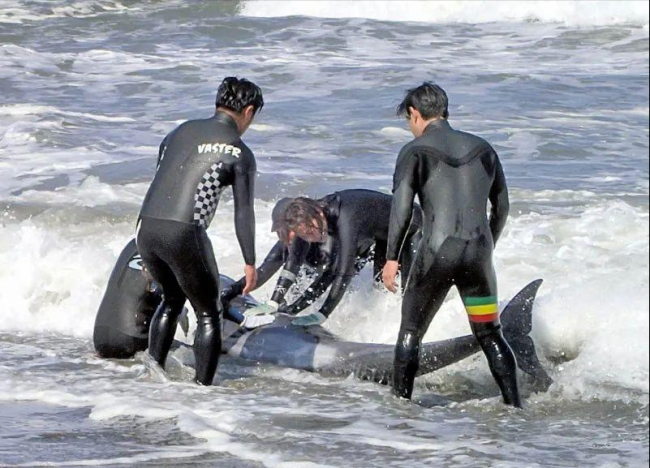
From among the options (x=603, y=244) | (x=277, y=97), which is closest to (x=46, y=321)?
(x=603, y=244)

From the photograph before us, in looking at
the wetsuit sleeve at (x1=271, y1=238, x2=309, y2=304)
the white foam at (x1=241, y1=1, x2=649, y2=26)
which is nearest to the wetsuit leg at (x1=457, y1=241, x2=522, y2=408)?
the wetsuit sleeve at (x1=271, y1=238, x2=309, y2=304)

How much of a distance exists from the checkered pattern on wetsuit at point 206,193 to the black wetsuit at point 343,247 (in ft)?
3.44

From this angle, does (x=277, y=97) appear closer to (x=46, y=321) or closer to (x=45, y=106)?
(x=45, y=106)

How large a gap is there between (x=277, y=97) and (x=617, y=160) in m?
5.42

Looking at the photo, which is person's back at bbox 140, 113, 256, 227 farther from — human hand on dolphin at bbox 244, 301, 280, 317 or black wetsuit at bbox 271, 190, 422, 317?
human hand on dolphin at bbox 244, 301, 280, 317

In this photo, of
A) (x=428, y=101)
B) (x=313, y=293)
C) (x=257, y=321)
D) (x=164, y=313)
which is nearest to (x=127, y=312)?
(x=164, y=313)

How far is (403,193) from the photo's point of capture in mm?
6066

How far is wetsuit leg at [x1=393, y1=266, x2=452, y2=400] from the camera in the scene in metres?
6.20

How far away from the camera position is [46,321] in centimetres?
919

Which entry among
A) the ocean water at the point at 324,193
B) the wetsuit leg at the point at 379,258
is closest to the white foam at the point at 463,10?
the ocean water at the point at 324,193

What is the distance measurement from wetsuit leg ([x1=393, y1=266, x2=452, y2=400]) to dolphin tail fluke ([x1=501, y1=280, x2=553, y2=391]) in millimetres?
641

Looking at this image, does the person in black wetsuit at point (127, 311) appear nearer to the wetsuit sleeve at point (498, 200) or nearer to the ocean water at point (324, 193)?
the ocean water at point (324, 193)

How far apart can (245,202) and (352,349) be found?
4.43ft

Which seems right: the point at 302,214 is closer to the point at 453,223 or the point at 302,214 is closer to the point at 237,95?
the point at 237,95
